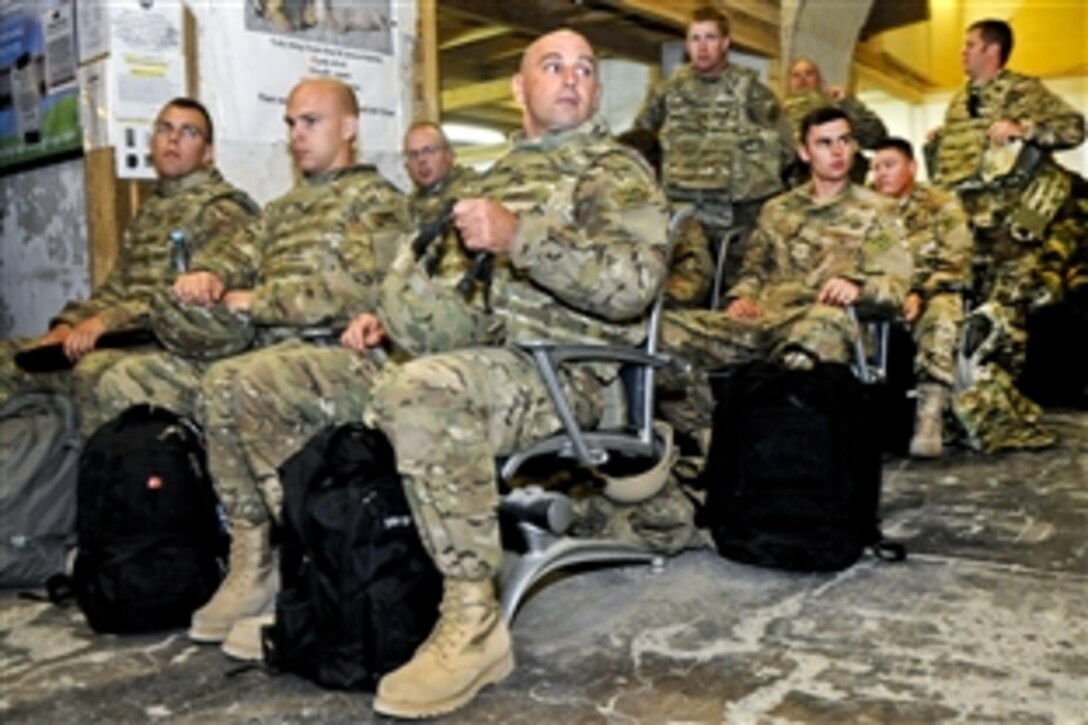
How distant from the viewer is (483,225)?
1871mm

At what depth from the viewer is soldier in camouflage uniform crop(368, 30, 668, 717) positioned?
6.03ft

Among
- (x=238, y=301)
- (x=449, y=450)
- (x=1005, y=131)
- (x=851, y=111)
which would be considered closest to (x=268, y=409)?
(x=238, y=301)

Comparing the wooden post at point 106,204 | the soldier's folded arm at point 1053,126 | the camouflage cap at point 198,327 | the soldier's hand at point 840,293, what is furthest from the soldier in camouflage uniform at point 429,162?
the soldier's folded arm at point 1053,126

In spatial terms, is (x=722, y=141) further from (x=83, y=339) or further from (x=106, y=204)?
(x=83, y=339)

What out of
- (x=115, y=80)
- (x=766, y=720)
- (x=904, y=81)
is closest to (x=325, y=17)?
(x=115, y=80)

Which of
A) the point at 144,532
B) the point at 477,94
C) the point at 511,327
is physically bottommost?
the point at 144,532

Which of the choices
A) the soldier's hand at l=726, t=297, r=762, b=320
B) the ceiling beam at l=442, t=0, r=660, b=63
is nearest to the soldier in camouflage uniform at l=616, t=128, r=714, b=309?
the soldier's hand at l=726, t=297, r=762, b=320

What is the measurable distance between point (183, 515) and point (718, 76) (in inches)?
123

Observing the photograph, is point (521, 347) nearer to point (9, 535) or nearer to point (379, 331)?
point (379, 331)

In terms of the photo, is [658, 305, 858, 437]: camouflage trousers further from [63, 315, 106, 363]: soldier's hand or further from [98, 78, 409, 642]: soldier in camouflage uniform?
[63, 315, 106, 363]: soldier's hand

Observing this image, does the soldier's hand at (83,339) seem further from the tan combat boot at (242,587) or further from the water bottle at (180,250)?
the tan combat boot at (242,587)

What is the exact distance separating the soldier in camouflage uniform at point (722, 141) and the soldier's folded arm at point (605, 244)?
7.71ft

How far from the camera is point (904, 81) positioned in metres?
9.55

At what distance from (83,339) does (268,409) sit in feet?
3.06
